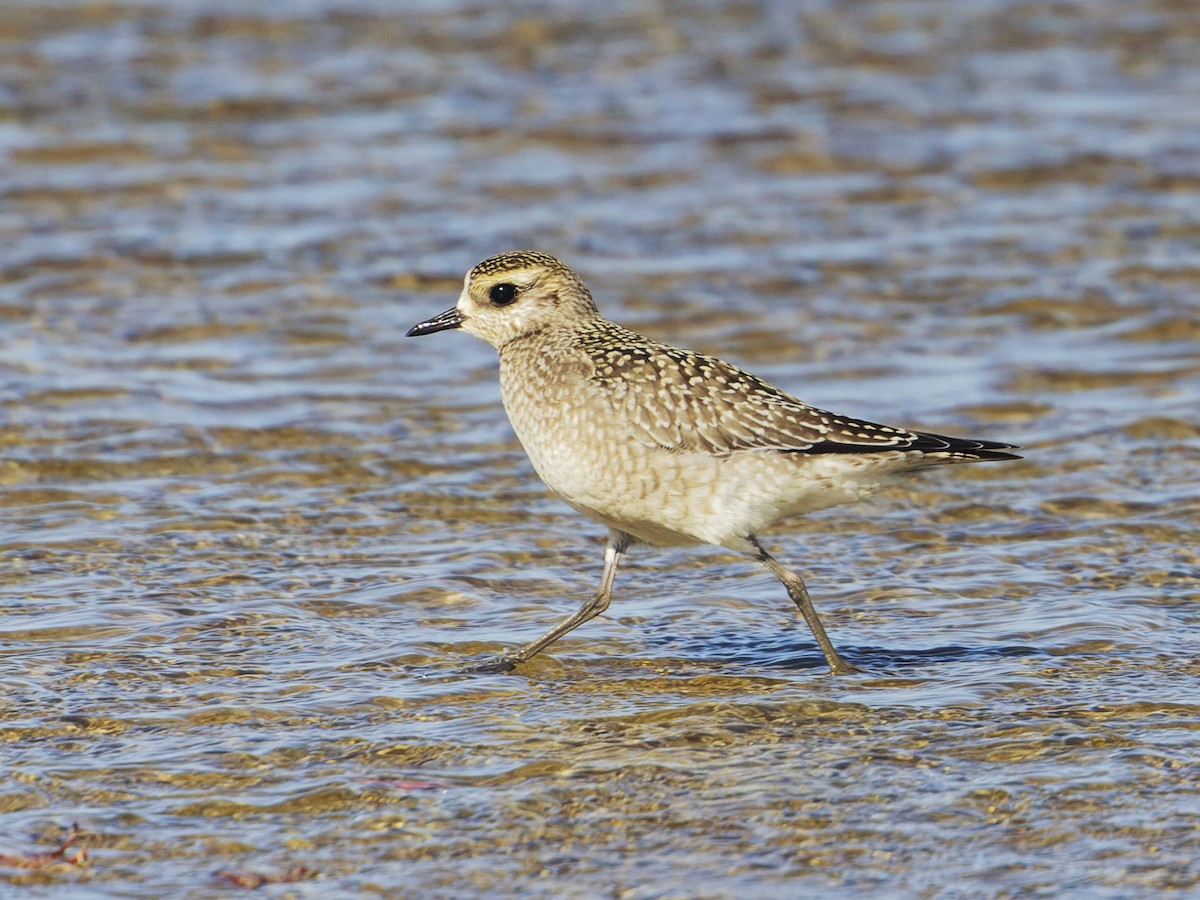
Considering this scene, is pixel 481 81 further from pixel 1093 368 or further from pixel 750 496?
pixel 750 496

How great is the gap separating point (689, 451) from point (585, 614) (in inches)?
31.8

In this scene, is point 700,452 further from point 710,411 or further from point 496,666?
point 496,666

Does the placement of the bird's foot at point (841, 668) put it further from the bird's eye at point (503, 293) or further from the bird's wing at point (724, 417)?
the bird's eye at point (503, 293)

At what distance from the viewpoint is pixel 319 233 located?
13.4 m

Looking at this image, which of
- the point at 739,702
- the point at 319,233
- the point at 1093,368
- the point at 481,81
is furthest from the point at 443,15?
the point at 739,702

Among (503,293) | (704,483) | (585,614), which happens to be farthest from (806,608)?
(503,293)

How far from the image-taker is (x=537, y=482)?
9.51 meters

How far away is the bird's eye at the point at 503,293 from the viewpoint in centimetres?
773

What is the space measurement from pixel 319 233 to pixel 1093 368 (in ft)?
18.1

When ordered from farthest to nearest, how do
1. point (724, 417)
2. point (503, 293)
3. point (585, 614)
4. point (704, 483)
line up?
point (503, 293)
point (585, 614)
point (724, 417)
point (704, 483)

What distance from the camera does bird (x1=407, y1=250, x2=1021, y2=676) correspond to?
22.8 feet

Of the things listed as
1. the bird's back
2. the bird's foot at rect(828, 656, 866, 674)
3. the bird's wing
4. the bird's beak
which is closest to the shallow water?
the bird's foot at rect(828, 656, 866, 674)

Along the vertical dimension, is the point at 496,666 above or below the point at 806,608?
below

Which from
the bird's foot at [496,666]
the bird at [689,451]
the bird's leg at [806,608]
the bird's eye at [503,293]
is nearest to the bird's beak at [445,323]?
the bird's eye at [503,293]
